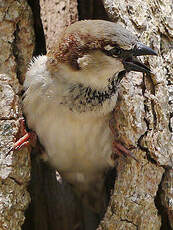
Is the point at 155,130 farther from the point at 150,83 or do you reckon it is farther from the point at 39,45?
the point at 39,45

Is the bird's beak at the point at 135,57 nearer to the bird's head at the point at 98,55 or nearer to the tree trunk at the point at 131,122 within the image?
the bird's head at the point at 98,55

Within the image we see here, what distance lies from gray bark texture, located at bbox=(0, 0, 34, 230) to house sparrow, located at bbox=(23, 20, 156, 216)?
0.10m

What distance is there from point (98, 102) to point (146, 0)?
717 mm

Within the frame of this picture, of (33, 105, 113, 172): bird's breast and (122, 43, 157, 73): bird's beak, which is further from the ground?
(122, 43, 157, 73): bird's beak

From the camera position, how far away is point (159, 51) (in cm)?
248

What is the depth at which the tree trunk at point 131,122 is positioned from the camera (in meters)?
2.25

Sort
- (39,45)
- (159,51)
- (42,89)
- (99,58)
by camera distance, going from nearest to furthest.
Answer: (99,58) < (42,89) < (159,51) < (39,45)

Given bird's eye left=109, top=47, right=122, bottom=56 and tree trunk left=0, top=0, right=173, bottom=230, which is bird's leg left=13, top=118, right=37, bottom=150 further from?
bird's eye left=109, top=47, right=122, bottom=56

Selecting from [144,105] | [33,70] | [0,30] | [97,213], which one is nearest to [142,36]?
[144,105]

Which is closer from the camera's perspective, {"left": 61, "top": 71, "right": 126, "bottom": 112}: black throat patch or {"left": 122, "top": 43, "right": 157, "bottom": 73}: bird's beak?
{"left": 122, "top": 43, "right": 157, "bottom": 73}: bird's beak

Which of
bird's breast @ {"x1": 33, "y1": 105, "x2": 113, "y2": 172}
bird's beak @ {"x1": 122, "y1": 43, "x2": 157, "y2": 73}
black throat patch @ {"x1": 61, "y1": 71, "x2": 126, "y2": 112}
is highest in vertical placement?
bird's beak @ {"x1": 122, "y1": 43, "x2": 157, "y2": 73}

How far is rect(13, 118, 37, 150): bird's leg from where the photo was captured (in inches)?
89.7

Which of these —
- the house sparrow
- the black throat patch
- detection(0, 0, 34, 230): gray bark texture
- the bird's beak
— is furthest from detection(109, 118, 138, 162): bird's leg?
detection(0, 0, 34, 230): gray bark texture

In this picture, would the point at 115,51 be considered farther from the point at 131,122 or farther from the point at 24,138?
the point at 24,138
